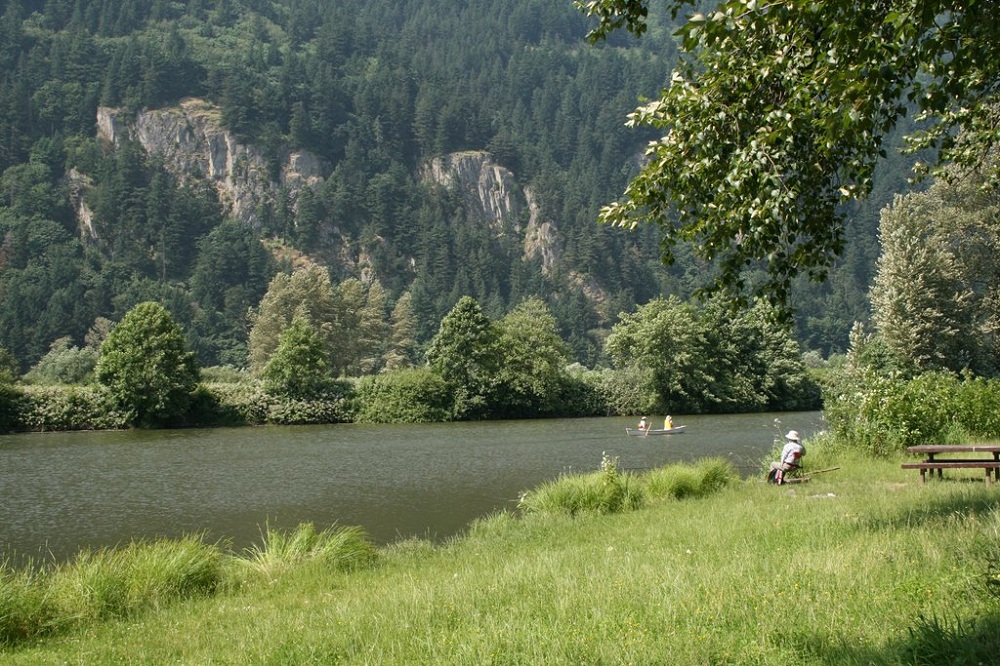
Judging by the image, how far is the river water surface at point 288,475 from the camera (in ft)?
62.2

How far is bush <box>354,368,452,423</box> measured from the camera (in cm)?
6400

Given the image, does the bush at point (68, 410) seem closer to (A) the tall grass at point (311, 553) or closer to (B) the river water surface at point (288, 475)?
(B) the river water surface at point (288, 475)

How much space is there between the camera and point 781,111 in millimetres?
7551

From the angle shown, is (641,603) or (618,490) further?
(618,490)

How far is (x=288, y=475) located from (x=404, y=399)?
3541 centimetres

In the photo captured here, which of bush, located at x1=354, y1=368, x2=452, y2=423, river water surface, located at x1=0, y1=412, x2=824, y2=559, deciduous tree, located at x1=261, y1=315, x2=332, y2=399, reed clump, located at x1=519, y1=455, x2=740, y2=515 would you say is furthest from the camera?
bush, located at x1=354, y1=368, x2=452, y2=423

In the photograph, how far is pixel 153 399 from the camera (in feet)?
188

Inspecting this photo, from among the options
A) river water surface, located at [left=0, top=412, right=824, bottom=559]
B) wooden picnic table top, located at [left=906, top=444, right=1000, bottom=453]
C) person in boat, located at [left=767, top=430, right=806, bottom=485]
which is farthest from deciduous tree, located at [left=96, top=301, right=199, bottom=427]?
wooden picnic table top, located at [left=906, top=444, right=1000, bottom=453]

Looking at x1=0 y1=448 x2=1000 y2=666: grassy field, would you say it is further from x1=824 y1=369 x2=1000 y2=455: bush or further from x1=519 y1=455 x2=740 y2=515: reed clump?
x1=824 y1=369 x2=1000 y2=455: bush

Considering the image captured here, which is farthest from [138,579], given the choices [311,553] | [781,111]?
[781,111]

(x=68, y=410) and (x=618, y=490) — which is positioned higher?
(x=618, y=490)

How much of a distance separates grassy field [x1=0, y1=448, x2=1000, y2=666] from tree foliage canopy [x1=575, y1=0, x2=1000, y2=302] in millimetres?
3014

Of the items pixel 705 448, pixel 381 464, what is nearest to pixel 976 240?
pixel 705 448

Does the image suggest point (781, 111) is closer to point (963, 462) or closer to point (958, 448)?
point (963, 462)
